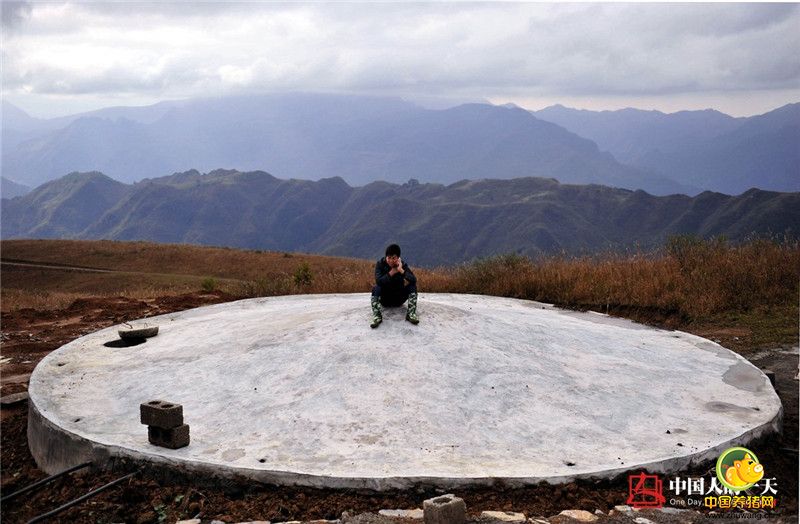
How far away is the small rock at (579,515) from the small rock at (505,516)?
320 millimetres

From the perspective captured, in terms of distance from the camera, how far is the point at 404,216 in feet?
460

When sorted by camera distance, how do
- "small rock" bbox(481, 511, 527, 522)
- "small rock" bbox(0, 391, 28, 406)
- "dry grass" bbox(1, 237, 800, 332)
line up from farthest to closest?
"dry grass" bbox(1, 237, 800, 332)
"small rock" bbox(0, 391, 28, 406)
"small rock" bbox(481, 511, 527, 522)

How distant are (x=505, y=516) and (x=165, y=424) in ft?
9.08

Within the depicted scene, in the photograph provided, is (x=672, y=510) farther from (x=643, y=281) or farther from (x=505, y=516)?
(x=643, y=281)

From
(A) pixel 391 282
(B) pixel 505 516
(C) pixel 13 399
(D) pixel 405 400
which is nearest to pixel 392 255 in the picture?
(A) pixel 391 282

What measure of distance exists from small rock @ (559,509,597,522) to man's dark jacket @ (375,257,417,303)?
3196 millimetres

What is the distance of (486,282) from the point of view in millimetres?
13695

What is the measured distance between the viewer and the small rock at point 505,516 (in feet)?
15.7

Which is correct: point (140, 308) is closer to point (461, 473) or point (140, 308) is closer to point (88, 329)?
point (88, 329)

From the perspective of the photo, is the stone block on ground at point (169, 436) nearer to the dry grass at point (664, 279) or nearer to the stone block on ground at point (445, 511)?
the stone block on ground at point (445, 511)

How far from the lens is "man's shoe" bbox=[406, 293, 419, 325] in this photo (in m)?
7.48

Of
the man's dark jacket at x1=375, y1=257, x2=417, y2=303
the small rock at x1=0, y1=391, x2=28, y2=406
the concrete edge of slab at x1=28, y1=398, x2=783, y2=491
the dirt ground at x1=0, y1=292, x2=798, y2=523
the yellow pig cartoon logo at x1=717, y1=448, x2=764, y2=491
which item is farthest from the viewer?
Answer: the small rock at x1=0, y1=391, x2=28, y2=406

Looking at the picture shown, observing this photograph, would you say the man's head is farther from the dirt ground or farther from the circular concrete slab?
the dirt ground

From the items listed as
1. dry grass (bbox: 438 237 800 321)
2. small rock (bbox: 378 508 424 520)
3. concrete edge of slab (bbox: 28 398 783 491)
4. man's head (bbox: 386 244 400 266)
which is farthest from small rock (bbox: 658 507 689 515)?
dry grass (bbox: 438 237 800 321)
